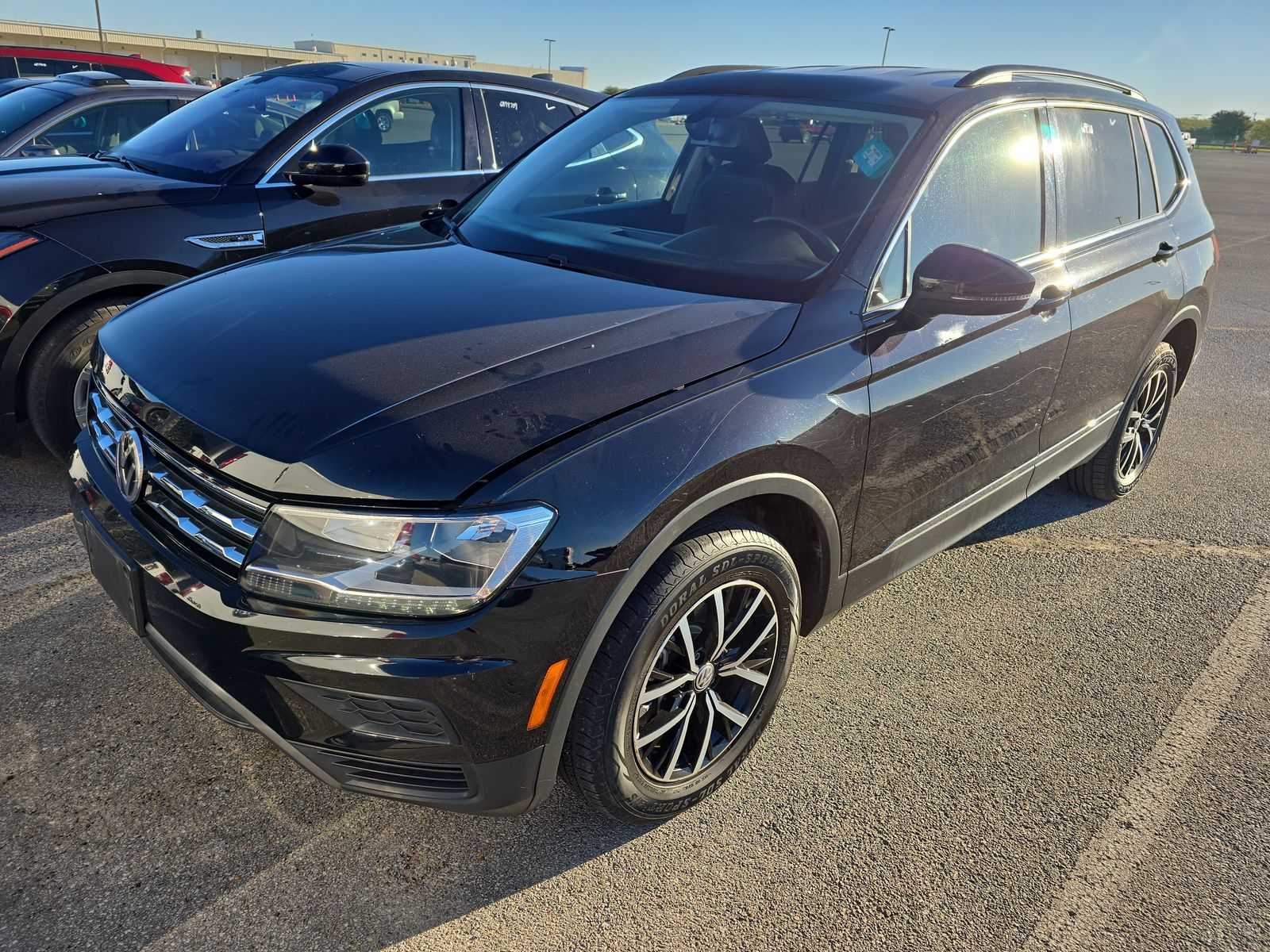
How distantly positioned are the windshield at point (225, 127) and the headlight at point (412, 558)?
10.6 ft

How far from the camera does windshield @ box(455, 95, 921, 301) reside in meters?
2.67

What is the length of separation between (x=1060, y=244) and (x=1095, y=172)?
0.51m

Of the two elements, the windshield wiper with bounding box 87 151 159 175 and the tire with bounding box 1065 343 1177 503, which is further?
the windshield wiper with bounding box 87 151 159 175

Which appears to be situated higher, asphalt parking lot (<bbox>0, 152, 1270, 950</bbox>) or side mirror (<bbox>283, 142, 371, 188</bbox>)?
side mirror (<bbox>283, 142, 371, 188</bbox>)

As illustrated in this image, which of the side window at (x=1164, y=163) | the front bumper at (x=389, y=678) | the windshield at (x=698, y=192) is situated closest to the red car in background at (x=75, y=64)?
the windshield at (x=698, y=192)

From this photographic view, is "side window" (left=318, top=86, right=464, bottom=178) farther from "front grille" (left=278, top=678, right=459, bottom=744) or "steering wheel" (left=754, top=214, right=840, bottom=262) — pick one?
"front grille" (left=278, top=678, right=459, bottom=744)

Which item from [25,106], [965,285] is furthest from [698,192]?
[25,106]

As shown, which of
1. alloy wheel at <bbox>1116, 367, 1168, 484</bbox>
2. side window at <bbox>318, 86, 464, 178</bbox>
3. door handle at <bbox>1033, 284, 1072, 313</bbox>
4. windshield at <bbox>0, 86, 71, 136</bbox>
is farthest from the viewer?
windshield at <bbox>0, 86, 71, 136</bbox>

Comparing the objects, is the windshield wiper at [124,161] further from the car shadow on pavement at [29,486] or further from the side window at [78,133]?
the side window at [78,133]

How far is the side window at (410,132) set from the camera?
469 cm

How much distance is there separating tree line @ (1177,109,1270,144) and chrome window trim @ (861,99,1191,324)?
299 feet

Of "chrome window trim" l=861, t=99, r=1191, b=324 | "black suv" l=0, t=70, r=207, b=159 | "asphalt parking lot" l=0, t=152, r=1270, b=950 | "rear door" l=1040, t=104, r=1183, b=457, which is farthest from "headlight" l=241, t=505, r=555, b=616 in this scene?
"black suv" l=0, t=70, r=207, b=159

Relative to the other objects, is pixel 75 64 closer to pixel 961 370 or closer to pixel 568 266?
pixel 568 266

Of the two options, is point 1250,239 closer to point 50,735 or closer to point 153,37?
point 50,735
